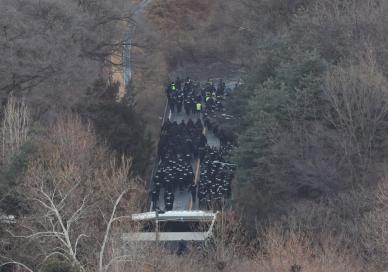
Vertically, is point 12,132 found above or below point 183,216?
above

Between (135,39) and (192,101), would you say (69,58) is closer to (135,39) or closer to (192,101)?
(135,39)

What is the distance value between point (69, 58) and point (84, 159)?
9.50 meters

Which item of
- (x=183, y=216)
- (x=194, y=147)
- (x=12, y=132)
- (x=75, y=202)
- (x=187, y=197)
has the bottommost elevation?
(x=187, y=197)

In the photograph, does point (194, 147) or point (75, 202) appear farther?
point (194, 147)

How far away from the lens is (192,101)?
43906 mm

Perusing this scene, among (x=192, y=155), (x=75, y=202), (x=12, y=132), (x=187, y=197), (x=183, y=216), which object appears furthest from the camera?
(x=192, y=155)

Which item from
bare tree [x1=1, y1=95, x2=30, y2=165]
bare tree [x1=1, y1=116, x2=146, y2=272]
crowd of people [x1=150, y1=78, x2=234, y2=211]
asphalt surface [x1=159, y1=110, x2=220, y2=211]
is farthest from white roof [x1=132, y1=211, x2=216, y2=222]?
asphalt surface [x1=159, y1=110, x2=220, y2=211]

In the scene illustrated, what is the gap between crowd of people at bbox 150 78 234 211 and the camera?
30.6m

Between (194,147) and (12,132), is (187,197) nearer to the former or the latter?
(194,147)

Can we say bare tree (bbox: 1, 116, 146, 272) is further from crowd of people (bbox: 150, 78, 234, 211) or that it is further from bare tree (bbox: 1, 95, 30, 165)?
crowd of people (bbox: 150, 78, 234, 211)

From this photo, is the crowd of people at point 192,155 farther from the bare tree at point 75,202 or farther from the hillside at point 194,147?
the bare tree at point 75,202

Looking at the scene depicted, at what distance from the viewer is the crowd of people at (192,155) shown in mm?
30594

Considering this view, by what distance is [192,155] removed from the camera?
35812mm

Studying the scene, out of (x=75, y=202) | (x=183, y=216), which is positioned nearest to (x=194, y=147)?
(x=183, y=216)
